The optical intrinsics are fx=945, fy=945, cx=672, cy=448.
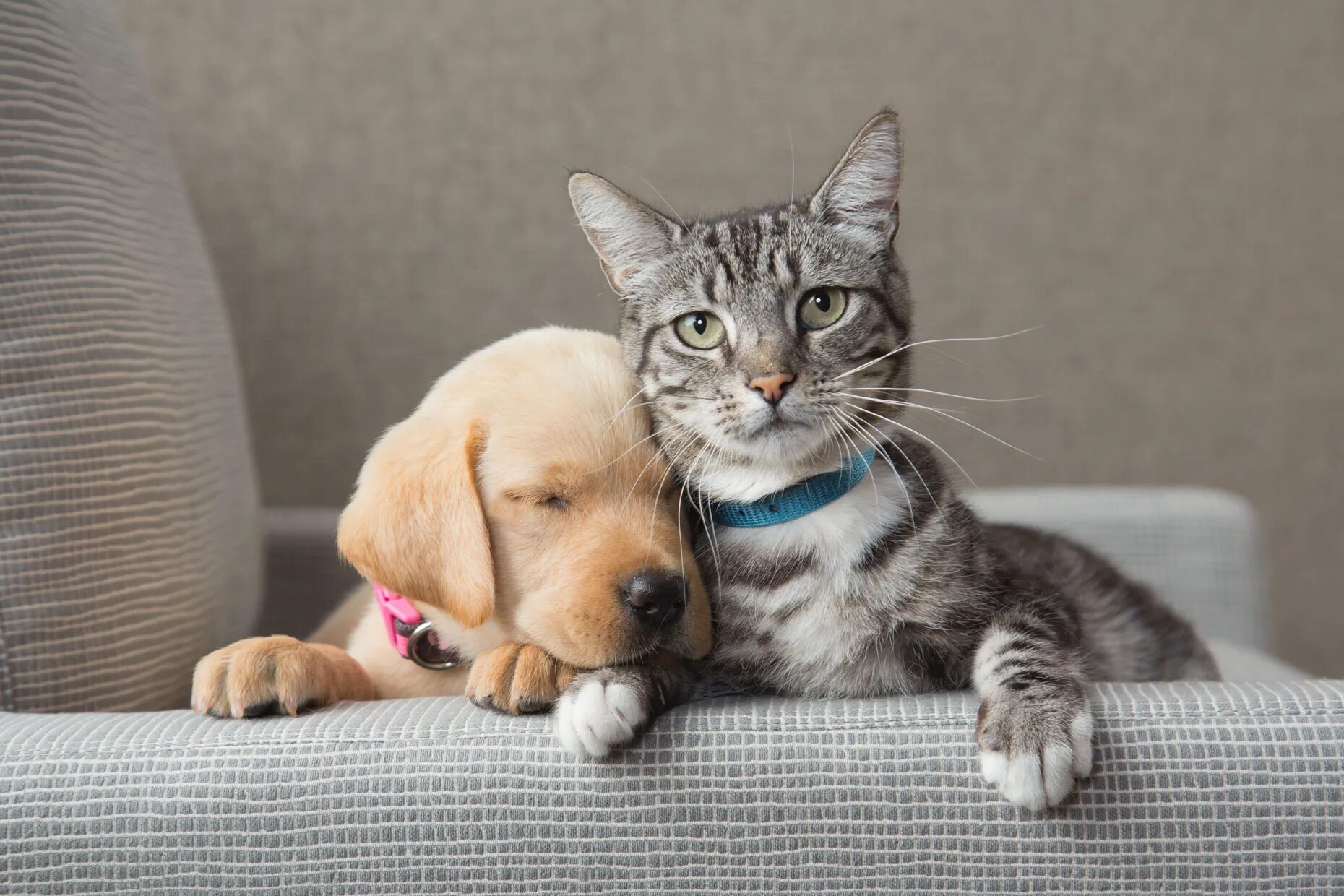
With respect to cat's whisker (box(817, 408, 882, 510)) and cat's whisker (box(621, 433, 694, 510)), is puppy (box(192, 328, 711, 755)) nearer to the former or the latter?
cat's whisker (box(621, 433, 694, 510))

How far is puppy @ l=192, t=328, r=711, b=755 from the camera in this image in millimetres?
966

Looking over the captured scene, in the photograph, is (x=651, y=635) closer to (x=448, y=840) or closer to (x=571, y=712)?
(x=571, y=712)

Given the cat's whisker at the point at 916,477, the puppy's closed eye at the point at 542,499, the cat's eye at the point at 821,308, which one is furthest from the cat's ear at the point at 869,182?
the puppy's closed eye at the point at 542,499

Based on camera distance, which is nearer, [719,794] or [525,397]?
[719,794]

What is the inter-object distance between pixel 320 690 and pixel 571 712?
0.33m

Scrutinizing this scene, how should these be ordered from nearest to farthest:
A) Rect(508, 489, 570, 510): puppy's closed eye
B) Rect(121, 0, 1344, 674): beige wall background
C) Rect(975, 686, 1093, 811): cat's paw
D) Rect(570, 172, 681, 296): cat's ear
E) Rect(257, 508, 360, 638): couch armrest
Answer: Rect(975, 686, 1093, 811): cat's paw
Rect(508, 489, 570, 510): puppy's closed eye
Rect(570, 172, 681, 296): cat's ear
Rect(257, 508, 360, 638): couch armrest
Rect(121, 0, 1344, 674): beige wall background

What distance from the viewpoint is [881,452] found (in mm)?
1064

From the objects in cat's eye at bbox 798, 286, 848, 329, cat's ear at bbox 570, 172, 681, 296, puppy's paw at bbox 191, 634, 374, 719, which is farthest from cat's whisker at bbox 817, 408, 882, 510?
puppy's paw at bbox 191, 634, 374, 719

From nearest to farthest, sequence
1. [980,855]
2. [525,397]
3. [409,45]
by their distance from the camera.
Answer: [980,855] < [525,397] < [409,45]

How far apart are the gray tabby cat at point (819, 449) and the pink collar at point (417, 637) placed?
0.98ft

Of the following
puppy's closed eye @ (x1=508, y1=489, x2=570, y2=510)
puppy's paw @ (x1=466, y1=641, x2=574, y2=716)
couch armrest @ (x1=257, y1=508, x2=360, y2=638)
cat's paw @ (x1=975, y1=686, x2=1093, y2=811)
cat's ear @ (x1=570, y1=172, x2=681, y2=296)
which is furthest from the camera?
couch armrest @ (x1=257, y1=508, x2=360, y2=638)

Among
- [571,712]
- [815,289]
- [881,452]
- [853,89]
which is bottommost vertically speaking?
[571,712]

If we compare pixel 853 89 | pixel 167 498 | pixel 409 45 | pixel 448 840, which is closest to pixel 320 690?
pixel 448 840

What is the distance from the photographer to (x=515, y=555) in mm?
1044
